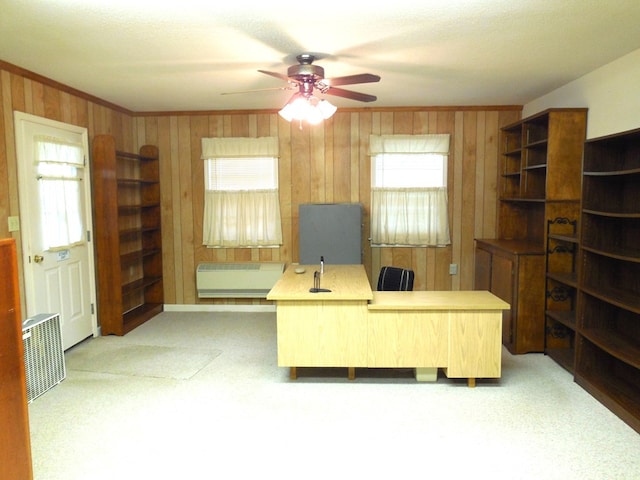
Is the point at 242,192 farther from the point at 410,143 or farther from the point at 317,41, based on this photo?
the point at 317,41

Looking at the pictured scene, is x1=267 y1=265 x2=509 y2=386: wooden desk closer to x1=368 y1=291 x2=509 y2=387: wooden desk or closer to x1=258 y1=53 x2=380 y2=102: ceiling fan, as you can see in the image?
x1=368 y1=291 x2=509 y2=387: wooden desk

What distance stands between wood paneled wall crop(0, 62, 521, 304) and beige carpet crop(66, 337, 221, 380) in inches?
60.2

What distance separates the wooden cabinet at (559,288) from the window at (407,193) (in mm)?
1517

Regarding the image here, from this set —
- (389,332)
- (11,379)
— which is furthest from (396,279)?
(11,379)

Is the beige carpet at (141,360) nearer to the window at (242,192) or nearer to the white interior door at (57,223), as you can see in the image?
the white interior door at (57,223)

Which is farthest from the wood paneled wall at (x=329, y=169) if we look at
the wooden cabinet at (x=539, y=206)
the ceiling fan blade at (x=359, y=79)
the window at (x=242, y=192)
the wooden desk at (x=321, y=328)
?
the ceiling fan blade at (x=359, y=79)

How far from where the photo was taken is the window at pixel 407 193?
17.9 feet

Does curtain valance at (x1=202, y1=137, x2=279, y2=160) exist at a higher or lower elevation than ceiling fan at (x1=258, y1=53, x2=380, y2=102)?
lower

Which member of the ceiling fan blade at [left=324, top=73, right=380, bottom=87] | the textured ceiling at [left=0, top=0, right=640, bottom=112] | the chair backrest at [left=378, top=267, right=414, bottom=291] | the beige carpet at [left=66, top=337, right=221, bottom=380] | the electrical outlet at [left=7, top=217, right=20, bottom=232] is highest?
the textured ceiling at [left=0, top=0, right=640, bottom=112]

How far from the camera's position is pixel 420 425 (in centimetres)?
296

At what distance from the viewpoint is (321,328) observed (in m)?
3.50

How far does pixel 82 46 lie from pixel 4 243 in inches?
75.6

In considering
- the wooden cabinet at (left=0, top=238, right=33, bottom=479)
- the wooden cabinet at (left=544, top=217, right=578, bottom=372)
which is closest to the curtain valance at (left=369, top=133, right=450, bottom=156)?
the wooden cabinet at (left=544, top=217, right=578, bottom=372)

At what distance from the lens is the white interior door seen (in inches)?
149
